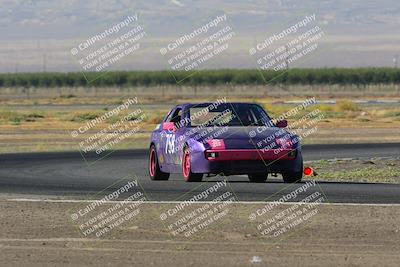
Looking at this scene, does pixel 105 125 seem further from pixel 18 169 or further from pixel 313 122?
pixel 18 169

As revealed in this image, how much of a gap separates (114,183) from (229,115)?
2444 millimetres

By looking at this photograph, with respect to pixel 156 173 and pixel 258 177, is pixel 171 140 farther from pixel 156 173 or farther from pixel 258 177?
pixel 258 177

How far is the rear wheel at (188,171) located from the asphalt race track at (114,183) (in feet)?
0.41

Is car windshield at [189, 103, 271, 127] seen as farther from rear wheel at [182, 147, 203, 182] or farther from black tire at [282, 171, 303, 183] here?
black tire at [282, 171, 303, 183]

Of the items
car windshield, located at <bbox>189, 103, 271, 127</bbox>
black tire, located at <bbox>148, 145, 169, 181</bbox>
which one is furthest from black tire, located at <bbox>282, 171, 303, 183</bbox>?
black tire, located at <bbox>148, 145, 169, 181</bbox>

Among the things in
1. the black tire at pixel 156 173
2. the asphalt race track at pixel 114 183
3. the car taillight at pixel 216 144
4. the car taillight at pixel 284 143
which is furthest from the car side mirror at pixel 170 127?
the car taillight at pixel 284 143

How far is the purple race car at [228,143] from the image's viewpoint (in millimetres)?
20406

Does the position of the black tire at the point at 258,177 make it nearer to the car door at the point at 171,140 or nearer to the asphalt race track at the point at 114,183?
the asphalt race track at the point at 114,183

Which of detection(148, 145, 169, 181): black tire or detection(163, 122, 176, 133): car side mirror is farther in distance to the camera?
detection(148, 145, 169, 181): black tire

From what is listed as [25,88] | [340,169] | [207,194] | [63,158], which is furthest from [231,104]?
[25,88]

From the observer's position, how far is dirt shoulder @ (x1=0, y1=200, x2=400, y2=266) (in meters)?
12.1

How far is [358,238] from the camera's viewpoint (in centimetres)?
1389

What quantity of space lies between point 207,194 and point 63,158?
12280mm

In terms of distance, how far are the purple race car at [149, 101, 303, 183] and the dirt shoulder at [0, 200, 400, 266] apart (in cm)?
348
